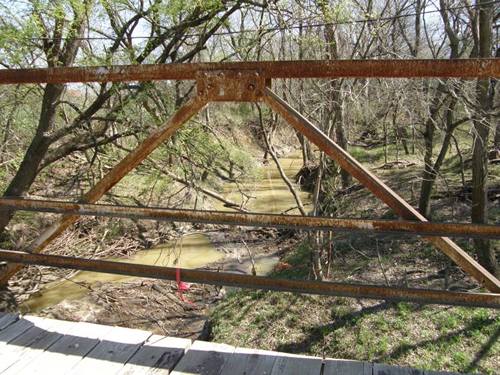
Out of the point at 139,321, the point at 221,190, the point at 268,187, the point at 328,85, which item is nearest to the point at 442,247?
the point at 328,85

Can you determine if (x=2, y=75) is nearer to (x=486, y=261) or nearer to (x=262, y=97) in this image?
(x=262, y=97)

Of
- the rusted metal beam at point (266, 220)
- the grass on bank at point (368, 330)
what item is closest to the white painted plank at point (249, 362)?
the rusted metal beam at point (266, 220)

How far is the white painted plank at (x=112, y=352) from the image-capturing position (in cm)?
225

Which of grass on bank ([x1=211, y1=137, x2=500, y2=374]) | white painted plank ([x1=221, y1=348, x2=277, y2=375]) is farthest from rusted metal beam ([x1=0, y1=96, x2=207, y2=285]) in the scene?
grass on bank ([x1=211, y1=137, x2=500, y2=374])

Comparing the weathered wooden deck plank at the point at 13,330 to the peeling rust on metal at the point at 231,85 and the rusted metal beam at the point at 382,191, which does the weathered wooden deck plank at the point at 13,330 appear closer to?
the peeling rust on metal at the point at 231,85

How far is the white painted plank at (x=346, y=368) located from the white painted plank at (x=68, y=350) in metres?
1.24

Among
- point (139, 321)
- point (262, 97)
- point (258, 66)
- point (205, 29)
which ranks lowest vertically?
point (139, 321)

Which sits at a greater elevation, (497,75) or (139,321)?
(497,75)

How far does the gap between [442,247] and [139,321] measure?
659 centimetres

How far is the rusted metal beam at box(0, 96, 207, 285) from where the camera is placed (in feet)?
7.54

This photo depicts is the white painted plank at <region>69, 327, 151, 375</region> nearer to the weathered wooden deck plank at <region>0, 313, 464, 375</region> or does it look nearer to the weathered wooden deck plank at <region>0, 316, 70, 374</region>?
the weathered wooden deck plank at <region>0, 313, 464, 375</region>

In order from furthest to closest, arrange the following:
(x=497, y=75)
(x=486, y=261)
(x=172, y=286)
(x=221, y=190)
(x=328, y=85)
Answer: (x=221, y=190) → (x=172, y=286) → (x=328, y=85) → (x=486, y=261) → (x=497, y=75)

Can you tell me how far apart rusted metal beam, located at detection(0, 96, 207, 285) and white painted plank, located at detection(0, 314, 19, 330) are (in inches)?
20.0

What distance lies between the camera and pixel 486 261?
611 centimetres
